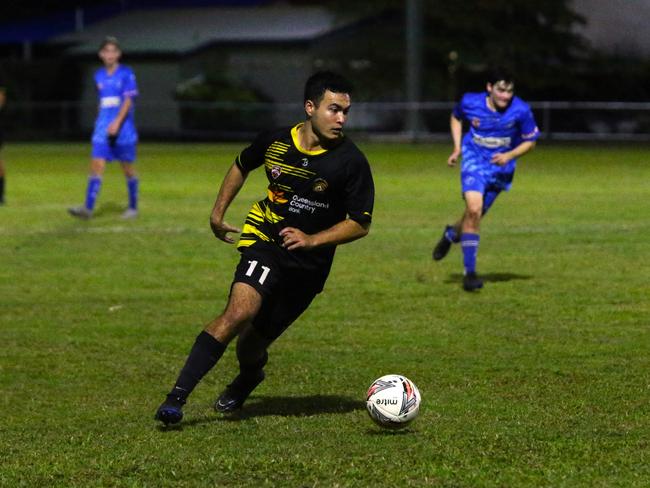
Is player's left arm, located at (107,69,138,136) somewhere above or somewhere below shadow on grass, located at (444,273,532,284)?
above

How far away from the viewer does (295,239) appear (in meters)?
7.09

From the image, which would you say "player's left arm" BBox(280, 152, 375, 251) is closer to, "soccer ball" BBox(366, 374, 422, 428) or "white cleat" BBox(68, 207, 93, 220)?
"soccer ball" BBox(366, 374, 422, 428)

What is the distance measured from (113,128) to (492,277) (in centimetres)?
722

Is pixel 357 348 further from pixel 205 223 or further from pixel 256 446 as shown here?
pixel 205 223

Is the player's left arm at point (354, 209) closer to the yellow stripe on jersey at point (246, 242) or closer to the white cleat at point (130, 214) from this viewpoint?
the yellow stripe on jersey at point (246, 242)

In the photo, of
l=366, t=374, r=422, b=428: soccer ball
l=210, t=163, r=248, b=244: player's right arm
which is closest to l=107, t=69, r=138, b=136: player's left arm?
l=210, t=163, r=248, b=244: player's right arm

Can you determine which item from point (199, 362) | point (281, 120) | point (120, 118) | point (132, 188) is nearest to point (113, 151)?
point (132, 188)

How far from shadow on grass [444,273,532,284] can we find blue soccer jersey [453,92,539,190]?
0.94 metres

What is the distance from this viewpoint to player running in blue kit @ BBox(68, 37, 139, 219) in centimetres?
1892

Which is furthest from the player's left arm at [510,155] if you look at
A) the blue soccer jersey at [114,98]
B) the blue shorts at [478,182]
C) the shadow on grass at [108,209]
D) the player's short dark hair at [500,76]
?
the shadow on grass at [108,209]

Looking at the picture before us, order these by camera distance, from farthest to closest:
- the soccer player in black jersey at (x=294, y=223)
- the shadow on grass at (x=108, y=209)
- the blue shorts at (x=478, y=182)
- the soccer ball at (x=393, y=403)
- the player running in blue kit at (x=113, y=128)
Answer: the shadow on grass at (x=108, y=209) < the player running in blue kit at (x=113, y=128) < the blue shorts at (x=478, y=182) < the soccer player in black jersey at (x=294, y=223) < the soccer ball at (x=393, y=403)

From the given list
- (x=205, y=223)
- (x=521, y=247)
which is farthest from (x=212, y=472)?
(x=205, y=223)

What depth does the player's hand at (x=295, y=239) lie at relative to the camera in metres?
7.09

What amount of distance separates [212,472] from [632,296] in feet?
22.3
